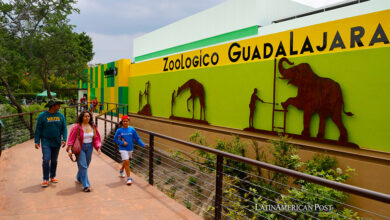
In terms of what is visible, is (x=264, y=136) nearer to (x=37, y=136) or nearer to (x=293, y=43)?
(x=293, y=43)

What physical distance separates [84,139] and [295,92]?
231 inches

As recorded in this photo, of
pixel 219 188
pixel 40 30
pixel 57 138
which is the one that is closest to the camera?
pixel 219 188

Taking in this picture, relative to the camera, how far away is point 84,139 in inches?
195

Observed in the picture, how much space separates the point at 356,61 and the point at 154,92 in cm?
1061

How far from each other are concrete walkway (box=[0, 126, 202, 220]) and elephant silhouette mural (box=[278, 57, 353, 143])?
4.89 m

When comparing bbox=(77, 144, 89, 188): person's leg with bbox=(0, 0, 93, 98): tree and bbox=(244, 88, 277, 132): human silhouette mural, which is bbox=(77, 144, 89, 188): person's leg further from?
bbox=(0, 0, 93, 98): tree

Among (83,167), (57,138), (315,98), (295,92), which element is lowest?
(83,167)

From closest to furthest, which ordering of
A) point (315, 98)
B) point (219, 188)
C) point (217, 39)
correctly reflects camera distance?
point (219, 188)
point (315, 98)
point (217, 39)

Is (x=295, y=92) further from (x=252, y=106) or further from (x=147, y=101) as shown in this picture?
(x=147, y=101)

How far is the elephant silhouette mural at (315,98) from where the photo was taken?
7082 mm

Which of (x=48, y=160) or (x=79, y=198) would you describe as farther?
(x=48, y=160)

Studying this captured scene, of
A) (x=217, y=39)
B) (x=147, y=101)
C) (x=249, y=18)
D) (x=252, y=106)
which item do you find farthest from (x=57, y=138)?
(x=217, y=39)

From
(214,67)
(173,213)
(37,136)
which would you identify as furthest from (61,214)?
(214,67)

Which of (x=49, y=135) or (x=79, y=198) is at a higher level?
(x=49, y=135)
